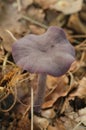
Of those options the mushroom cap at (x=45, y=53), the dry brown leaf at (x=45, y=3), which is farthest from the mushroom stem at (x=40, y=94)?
the dry brown leaf at (x=45, y=3)

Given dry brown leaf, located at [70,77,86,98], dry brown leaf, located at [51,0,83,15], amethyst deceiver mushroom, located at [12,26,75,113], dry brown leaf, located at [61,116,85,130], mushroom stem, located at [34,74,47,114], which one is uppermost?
amethyst deceiver mushroom, located at [12,26,75,113]

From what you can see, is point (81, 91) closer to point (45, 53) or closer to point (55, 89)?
point (55, 89)

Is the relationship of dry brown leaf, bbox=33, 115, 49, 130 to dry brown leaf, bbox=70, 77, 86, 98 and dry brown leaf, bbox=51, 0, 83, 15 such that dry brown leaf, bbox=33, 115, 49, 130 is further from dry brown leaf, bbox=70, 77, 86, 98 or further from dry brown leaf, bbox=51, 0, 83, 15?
dry brown leaf, bbox=51, 0, 83, 15

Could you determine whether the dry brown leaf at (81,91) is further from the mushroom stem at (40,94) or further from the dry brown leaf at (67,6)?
the dry brown leaf at (67,6)

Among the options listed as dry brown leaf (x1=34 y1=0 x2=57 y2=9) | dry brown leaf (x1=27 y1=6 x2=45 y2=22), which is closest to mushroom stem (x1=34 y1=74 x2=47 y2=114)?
dry brown leaf (x1=27 y1=6 x2=45 y2=22)

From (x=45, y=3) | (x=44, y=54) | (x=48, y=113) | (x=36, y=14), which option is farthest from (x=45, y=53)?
(x=45, y=3)

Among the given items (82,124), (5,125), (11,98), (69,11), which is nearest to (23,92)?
(11,98)
